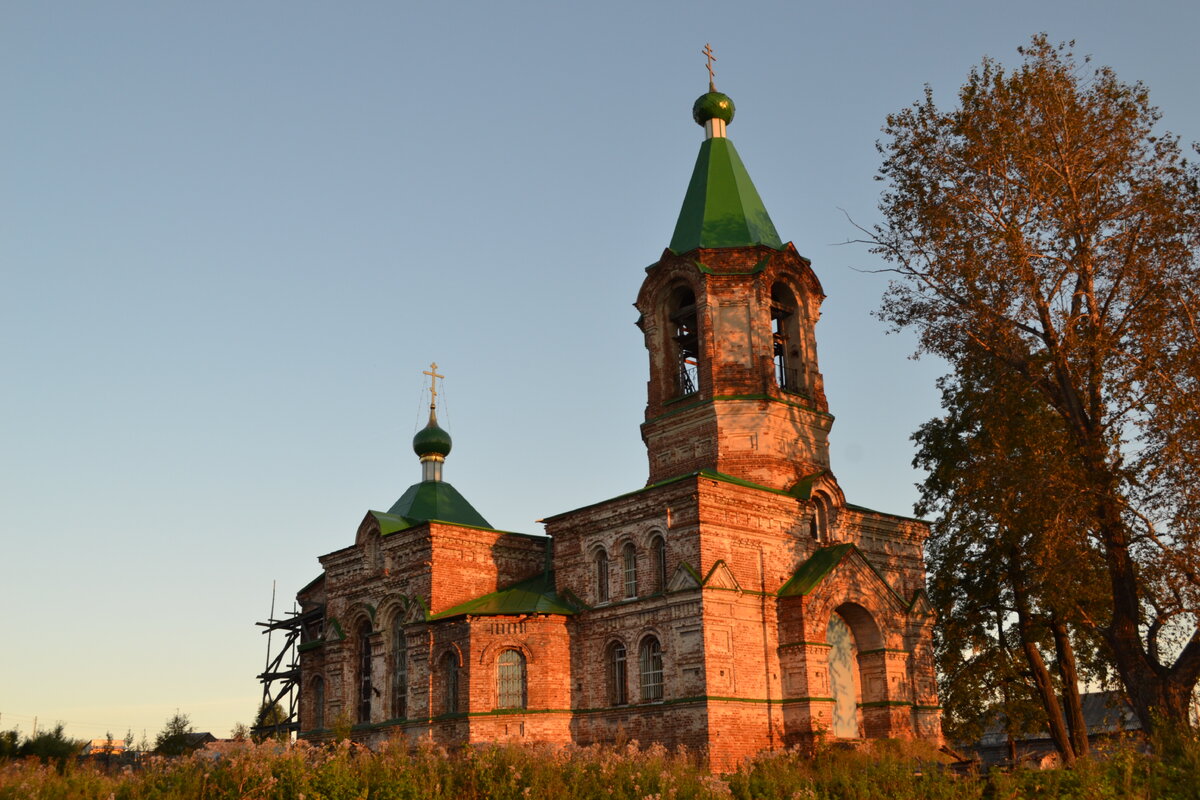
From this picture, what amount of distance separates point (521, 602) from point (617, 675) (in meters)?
2.70

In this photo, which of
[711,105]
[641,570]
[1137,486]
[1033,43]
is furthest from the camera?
[711,105]

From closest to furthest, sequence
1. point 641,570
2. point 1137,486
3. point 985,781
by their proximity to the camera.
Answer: point 985,781 → point 1137,486 → point 641,570

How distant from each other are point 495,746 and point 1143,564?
9.81 meters

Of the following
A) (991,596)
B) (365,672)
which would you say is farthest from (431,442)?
(991,596)

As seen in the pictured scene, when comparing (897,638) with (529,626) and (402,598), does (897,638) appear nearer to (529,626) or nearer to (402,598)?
(529,626)

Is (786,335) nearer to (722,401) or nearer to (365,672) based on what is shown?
(722,401)

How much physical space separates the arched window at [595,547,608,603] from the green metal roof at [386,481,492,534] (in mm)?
5138

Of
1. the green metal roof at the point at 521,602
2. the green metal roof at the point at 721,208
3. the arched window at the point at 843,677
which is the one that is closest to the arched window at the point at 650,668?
the green metal roof at the point at 521,602

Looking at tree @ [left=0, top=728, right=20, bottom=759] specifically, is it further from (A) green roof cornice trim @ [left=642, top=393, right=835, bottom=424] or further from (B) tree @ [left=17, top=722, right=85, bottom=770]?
(A) green roof cornice trim @ [left=642, top=393, right=835, bottom=424]

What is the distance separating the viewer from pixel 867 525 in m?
23.8

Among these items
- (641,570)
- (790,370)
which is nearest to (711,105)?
(790,370)

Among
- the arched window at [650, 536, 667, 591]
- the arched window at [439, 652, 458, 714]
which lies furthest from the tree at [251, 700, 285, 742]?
the arched window at [650, 536, 667, 591]

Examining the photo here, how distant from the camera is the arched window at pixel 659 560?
21250mm

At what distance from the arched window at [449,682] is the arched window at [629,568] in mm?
3969
